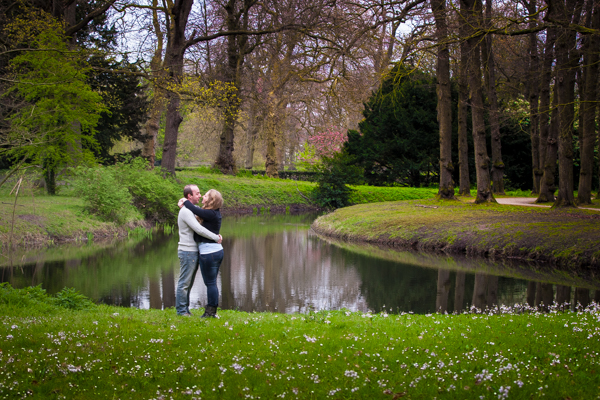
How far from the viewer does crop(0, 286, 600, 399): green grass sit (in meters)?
3.90

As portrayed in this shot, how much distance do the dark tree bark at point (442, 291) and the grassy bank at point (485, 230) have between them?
253 centimetres

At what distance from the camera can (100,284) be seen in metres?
10.9

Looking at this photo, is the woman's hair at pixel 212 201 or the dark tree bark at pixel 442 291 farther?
the dark tree bark at pixel 442 291

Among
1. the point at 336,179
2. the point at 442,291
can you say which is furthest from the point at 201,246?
the point at 336,179

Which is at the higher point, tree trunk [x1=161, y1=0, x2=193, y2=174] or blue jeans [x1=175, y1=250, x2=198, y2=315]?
tree trunk [x1=161, y1=0, x2=193, y2=174]

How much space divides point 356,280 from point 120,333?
23.6 feet

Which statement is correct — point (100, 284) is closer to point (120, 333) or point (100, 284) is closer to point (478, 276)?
point (120, 333)

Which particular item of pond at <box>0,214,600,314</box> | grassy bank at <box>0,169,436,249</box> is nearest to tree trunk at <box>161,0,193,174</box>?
grassy bank at <box>0,169,436,249</box>

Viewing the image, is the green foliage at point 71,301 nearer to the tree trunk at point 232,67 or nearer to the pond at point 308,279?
the pond at point 308,279

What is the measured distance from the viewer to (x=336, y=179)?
3031cm

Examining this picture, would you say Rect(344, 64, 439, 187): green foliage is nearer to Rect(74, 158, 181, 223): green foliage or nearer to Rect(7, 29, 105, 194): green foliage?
Rect(74, 158, 181, 223): green foliage

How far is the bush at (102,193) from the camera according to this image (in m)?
18.0

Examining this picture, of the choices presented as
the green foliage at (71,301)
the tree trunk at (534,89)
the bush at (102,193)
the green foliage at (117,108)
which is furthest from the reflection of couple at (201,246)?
the green foliage at (117,108)

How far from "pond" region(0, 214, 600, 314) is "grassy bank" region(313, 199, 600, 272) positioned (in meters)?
0.73
